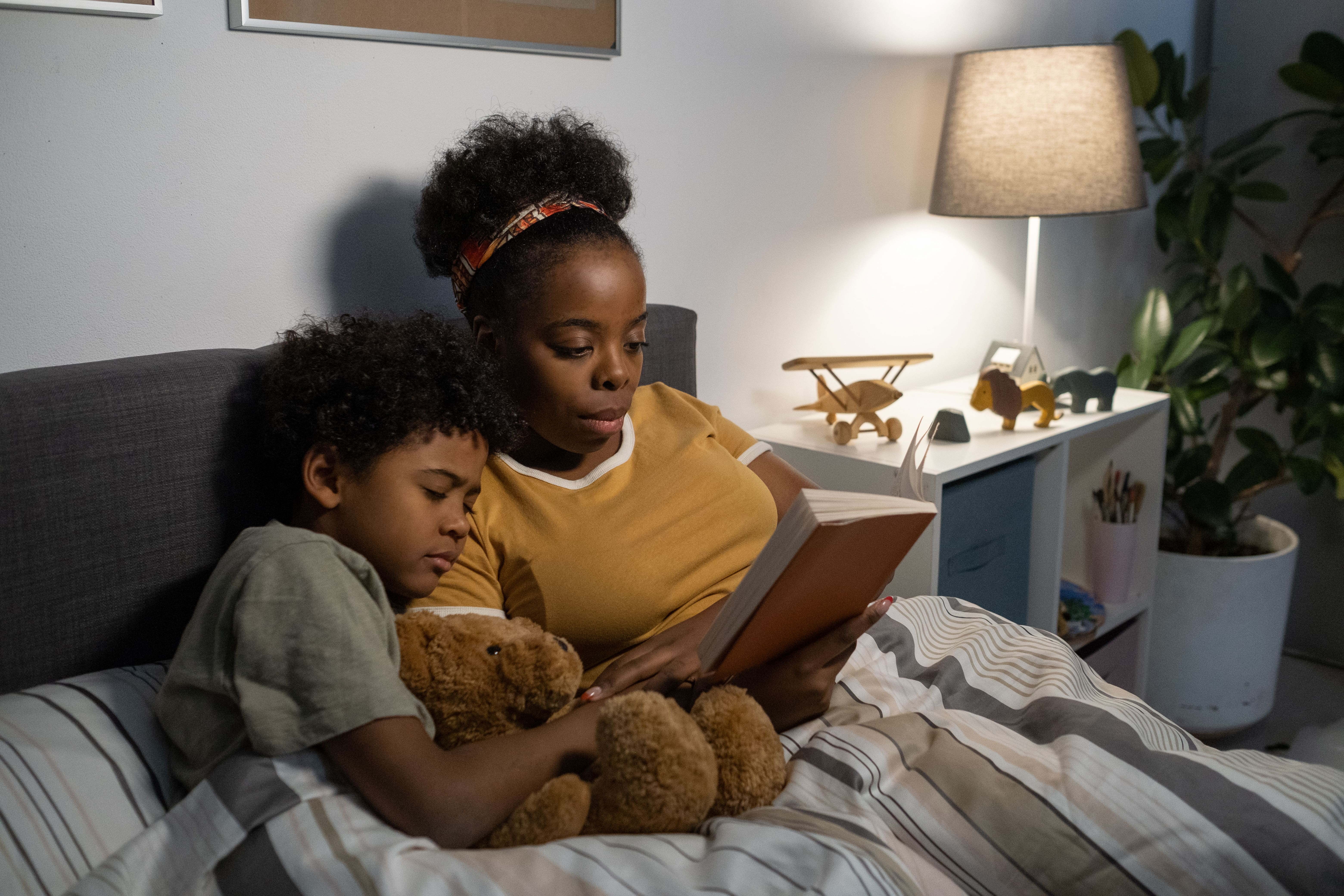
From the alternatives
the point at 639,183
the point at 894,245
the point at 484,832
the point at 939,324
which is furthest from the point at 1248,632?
the point at 484,832

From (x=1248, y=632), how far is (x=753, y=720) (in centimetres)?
185

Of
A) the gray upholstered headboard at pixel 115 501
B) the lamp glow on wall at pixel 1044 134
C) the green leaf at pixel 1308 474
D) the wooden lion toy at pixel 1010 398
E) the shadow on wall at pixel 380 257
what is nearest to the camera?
the gray upholstered headboard at pixel 115 501

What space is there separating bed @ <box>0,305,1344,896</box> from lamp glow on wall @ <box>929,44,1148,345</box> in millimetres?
1119

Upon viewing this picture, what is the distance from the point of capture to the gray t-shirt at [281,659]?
2.39 ft

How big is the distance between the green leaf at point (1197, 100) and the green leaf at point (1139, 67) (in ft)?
0.55

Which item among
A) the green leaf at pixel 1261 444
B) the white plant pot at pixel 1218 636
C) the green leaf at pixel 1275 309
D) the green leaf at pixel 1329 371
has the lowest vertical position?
the white plant pot at pixel 1218 636

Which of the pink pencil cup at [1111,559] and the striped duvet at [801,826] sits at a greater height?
the striped duvet at [801,826]

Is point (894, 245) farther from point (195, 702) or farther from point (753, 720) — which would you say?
point (195, 702)

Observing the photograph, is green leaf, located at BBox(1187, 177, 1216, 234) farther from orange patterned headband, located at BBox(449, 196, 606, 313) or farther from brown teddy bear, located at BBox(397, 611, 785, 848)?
brown teddy bear, located at BBox(397, 611, 785, 848)

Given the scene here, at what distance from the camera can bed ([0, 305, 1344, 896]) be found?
2.28 ft

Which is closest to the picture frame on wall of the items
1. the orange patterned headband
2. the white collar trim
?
the orange patterned headband

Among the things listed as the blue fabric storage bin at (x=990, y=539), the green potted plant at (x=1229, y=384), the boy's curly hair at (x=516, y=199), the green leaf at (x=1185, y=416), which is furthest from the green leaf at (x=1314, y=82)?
the boy's curly hair at (x=516, y=199)

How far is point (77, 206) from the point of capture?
106cm

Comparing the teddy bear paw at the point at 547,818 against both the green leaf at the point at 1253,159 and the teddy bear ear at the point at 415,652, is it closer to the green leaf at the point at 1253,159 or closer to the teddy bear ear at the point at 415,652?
the teddy bear ear at the point at 415,652
